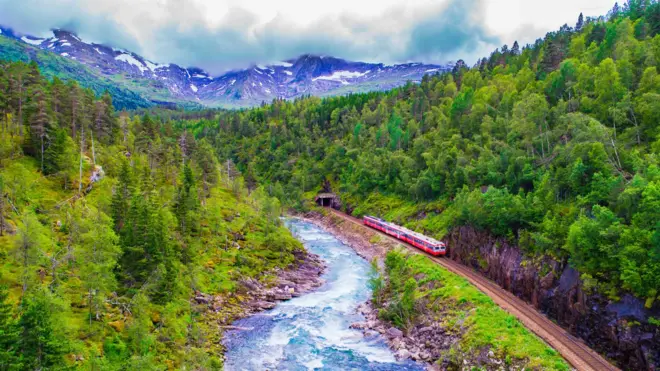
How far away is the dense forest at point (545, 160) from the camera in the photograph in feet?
120

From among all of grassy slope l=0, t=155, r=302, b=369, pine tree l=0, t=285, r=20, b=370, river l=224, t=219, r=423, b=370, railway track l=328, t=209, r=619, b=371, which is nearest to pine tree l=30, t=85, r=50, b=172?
grassy slope l=0, t=155, r=302, b=369

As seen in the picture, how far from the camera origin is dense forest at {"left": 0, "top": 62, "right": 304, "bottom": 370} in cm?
2666

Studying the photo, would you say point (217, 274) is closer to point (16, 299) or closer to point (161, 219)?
point (161, 219)

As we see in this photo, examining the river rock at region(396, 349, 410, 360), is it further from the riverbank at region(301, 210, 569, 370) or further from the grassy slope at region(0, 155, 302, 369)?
the grassy slope at region(0, 155, 302, 369)

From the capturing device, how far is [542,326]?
130ft

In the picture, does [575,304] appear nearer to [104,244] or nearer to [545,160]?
[545,160]

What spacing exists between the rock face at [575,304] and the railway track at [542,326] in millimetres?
878

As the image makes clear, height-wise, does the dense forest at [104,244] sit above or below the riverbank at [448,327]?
above

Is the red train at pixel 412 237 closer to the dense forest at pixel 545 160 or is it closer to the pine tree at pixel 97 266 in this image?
the dense forest at pixel 545 160

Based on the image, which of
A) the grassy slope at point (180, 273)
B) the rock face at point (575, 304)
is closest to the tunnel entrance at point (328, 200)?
the grassy slope at point (180, 273)

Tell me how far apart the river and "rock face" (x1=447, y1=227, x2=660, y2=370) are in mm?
16407

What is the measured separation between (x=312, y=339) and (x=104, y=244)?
78.7 ft

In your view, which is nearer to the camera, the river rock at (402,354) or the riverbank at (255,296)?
the river rock at (402,354)

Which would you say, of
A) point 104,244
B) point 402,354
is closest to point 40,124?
point 104,244
